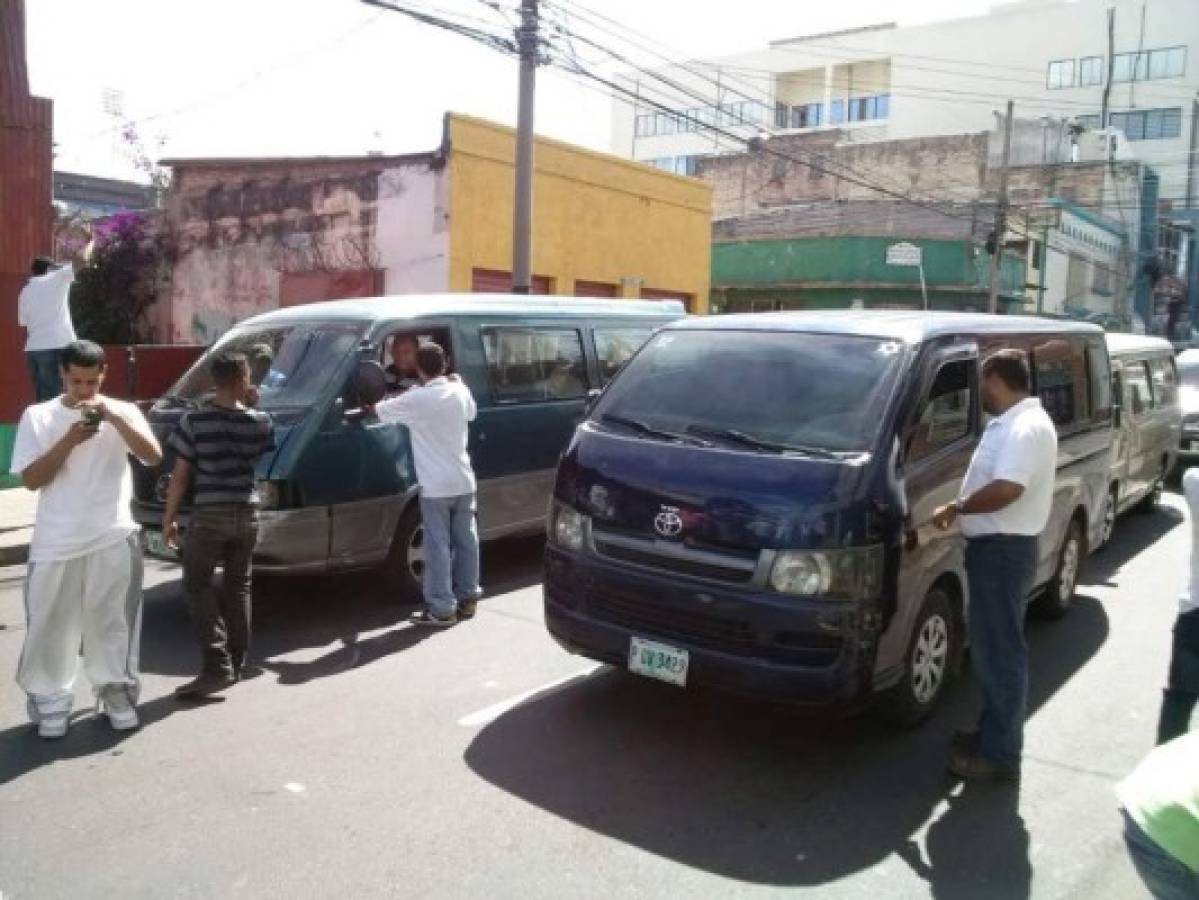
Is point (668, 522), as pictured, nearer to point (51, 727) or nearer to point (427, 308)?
point (51, 727)

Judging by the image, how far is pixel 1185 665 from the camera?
400cm

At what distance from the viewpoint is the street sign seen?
95.7 ft

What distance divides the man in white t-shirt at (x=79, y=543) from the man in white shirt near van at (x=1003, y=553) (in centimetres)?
347

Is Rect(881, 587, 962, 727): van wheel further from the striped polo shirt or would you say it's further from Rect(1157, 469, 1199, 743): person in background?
the striped polo shirt

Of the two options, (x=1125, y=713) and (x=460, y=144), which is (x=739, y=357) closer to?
(x=1125, y=713)

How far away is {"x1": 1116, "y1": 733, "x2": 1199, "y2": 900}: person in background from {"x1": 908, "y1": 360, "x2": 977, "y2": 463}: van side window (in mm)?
2633

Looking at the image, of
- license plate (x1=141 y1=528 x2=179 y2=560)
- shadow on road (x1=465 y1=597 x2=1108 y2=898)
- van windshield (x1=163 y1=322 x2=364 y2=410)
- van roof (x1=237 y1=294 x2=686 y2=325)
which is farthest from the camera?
van roof (x1=237 y1=294 x2=686 y2=325)

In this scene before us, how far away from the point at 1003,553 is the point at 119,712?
3.83m

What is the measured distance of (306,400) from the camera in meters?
6.44

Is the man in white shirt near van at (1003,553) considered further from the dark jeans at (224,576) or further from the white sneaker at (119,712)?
the white sneaker at (119,712)

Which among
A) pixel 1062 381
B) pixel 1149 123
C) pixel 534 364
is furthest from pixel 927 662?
pixel 1149 123

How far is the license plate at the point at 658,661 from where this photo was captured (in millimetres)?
4375

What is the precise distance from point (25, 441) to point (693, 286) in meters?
17.4

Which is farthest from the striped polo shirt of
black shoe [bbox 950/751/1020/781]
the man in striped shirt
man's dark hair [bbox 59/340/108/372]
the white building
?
the white building
